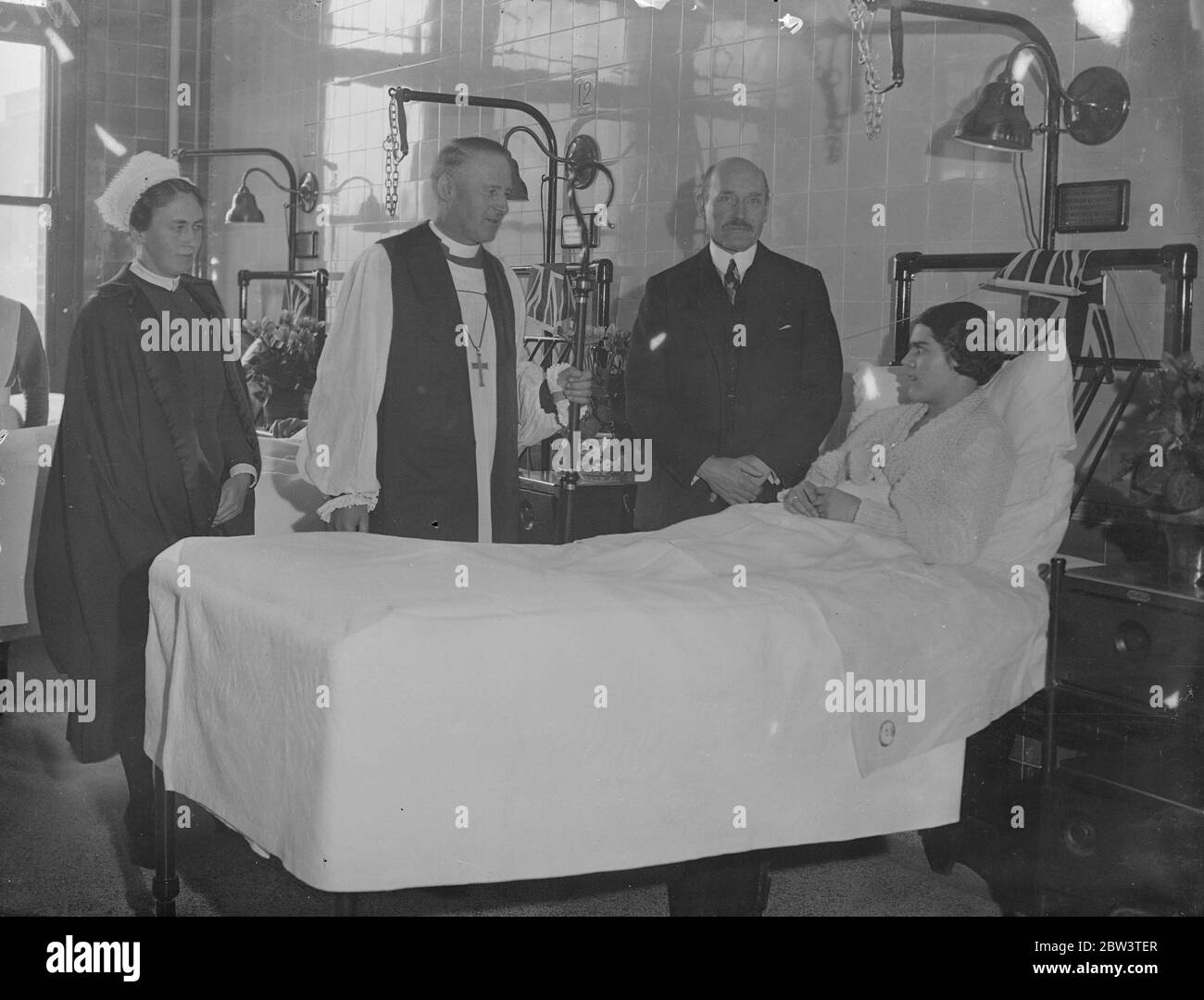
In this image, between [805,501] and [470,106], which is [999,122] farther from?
[470,106]

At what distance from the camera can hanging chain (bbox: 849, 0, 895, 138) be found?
3.62 m

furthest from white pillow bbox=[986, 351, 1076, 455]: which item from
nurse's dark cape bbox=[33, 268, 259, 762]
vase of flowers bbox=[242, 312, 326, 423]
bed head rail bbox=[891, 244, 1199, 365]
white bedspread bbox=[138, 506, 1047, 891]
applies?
vase of flowers bbox=[242, 312, 326, 423]

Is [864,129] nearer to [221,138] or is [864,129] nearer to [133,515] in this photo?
[221,138]

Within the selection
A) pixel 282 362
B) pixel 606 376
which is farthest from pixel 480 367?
pixel 606 376

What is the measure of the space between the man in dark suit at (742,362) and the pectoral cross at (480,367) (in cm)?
49

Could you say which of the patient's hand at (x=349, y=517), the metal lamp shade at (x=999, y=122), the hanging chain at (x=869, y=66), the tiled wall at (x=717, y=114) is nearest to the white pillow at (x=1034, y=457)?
the tiled wall at (x=717, y=114)

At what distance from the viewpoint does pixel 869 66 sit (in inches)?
141

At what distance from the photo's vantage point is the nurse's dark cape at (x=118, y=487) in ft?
9.05

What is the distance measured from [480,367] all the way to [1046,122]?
158 cm

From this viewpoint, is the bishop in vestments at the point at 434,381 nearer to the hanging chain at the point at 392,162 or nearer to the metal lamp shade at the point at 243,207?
the metal lamp shade at the point at 243,207

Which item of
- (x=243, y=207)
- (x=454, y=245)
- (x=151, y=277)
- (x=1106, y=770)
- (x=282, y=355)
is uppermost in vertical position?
(x=243, y=207)

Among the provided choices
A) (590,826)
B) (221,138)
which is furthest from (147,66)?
(590,826)

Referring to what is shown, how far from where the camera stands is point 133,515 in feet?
9.24

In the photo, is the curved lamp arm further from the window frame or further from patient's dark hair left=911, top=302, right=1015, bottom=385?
patient's dark hair left=911, top=302, right=1015, bottom=385
